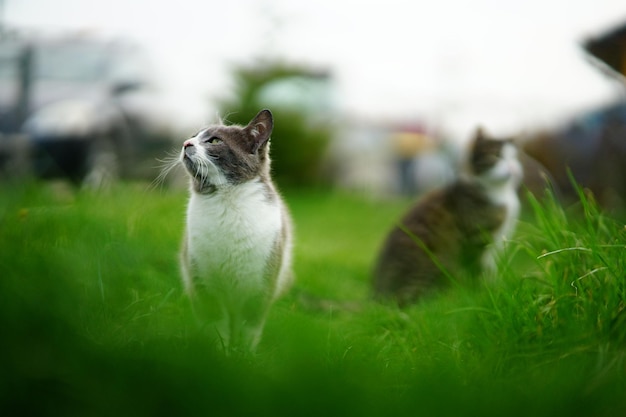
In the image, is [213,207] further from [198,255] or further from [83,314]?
[83,314]

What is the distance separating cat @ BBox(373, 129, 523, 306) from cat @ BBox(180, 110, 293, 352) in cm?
149

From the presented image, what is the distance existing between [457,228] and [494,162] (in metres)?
0.61

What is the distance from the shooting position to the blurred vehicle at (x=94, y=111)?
21.1ft

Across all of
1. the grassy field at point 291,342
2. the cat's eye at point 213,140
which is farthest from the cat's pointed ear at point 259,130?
the grassy field at point 291,342

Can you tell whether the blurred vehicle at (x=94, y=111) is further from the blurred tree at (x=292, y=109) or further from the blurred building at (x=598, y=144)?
the blurred building at (x=598, y=144)

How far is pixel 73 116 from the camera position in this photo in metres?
6.84

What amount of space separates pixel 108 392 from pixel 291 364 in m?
0.52

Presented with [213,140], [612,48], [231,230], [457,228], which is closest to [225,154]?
[213,140]

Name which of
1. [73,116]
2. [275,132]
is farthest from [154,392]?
[275,132]

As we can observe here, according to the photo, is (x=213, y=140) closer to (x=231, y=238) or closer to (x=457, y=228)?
(x=231, y=238)

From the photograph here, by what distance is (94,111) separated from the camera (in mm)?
6922

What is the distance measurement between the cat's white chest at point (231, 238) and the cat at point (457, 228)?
4.99 ft

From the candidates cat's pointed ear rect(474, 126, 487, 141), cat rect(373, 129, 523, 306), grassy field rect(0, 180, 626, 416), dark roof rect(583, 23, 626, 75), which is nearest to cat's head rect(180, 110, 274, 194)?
grassy field rect(0, 180, 626, 416)

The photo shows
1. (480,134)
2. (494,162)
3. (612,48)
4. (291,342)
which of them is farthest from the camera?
Answer: (480,134)
